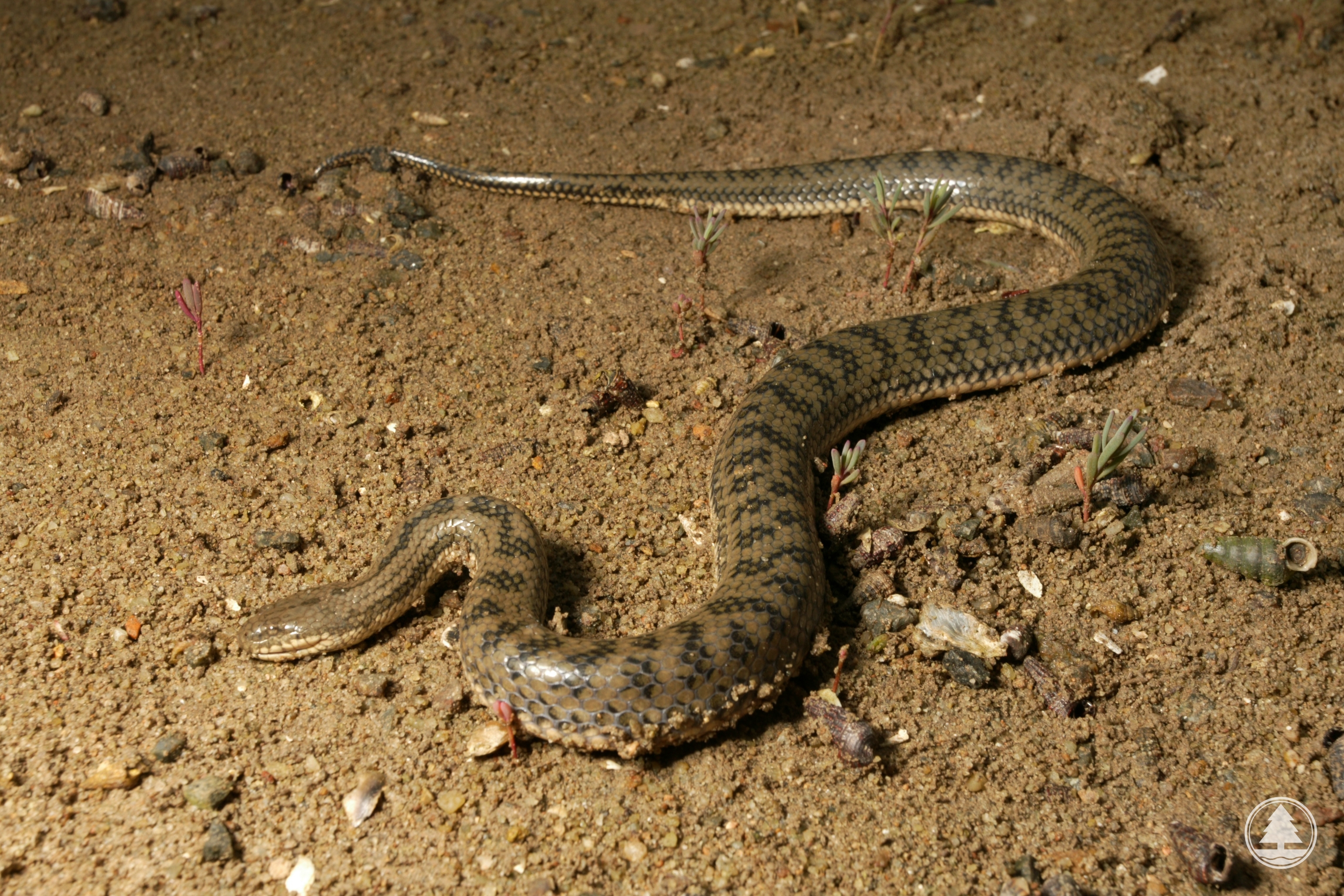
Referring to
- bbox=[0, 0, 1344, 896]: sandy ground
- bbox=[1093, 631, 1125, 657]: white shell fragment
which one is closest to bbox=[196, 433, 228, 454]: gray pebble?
bbox=[0, 0, 1344, 896]: sandy ground

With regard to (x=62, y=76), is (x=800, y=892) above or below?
below

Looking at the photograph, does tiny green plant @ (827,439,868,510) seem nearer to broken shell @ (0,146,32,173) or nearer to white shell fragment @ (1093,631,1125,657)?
white shell fragment @ (1093,631,1125,657)

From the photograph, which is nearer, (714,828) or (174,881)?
(174,881)

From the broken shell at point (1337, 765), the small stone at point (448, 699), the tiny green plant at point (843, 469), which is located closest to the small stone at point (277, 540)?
the small stone at point (448, 699)

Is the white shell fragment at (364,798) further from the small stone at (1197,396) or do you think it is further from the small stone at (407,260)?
the small stone at (1197,396)

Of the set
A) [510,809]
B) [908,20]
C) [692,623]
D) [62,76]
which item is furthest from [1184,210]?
[62,76]

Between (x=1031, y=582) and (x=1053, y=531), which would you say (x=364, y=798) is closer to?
(x=1031, y=582)

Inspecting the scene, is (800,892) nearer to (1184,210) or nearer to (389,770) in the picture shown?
(389,770)

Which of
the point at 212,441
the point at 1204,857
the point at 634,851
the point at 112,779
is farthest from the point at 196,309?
the point at 1204,857
